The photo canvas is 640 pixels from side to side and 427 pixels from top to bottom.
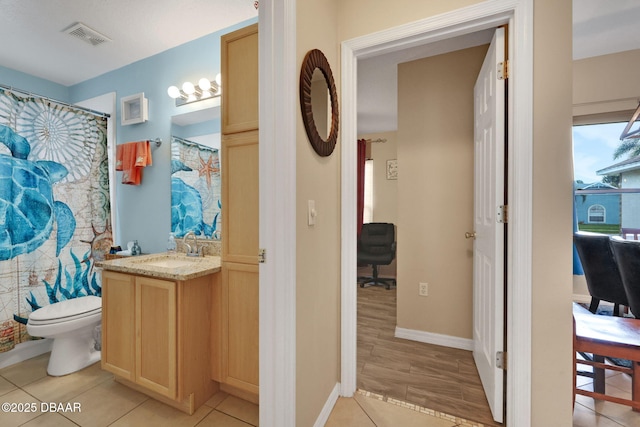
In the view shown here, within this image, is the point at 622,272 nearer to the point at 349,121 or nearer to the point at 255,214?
the point at 349,121

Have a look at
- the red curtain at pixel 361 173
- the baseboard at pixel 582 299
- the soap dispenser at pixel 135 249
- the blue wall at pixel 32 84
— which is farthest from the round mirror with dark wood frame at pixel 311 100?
the baseboard at pixel 582 299

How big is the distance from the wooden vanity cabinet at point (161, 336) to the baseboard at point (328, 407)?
2.44ft

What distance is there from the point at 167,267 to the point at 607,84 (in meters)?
4.27

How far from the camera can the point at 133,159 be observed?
2.37 meters

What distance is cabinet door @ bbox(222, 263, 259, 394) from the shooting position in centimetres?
149

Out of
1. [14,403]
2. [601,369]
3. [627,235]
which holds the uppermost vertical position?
[627,235]

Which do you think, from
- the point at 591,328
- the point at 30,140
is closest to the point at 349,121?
the point at 591,328

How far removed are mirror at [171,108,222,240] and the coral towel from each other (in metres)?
0.28

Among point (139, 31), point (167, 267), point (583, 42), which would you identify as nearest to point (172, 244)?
point (167, 267)

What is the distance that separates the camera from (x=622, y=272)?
1.80 m

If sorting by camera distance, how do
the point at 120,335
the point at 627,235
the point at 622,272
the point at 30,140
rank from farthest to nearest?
the point at 627,235
the point at 30,140
the point at 622,272
the point at 120,335

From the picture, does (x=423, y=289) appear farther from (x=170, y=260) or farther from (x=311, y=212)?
(x=170, y=260)

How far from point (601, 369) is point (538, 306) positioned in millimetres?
810

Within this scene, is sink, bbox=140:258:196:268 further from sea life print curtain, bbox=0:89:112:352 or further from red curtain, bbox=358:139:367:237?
red curtain, bbox=358:139:367:237
